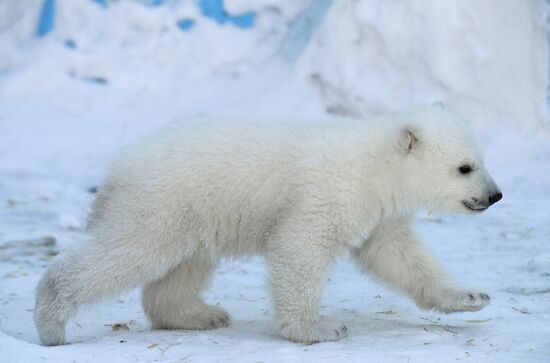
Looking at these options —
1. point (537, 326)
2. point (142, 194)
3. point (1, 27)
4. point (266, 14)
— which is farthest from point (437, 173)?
point (1, 27)

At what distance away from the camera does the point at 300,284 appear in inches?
188

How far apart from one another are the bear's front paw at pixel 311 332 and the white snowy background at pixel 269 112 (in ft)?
0.25

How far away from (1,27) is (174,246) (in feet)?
25.8

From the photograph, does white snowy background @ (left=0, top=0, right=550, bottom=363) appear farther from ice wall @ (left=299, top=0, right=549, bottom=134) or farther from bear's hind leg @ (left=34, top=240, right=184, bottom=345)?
bear's hind leg @ (left=34, top=240, right=184, bottom=345)

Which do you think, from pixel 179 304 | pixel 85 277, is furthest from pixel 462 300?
pixel 85 277

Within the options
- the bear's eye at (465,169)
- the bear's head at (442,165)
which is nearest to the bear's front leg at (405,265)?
the bear's head at (442,165)

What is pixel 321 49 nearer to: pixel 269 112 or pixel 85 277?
pixel 269 112

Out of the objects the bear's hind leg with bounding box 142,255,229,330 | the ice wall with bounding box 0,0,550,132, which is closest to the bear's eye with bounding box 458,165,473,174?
the bear's hind leg with bounding box 142,255,229,330

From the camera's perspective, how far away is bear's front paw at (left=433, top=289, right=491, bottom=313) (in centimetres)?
497

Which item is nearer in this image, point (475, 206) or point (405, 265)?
point (475, 206)

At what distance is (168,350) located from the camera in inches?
182

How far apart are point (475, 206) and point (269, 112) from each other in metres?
5.11

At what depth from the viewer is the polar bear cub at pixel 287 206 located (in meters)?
4.82

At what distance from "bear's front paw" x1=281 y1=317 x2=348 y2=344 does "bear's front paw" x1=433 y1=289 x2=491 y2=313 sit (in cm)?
66
